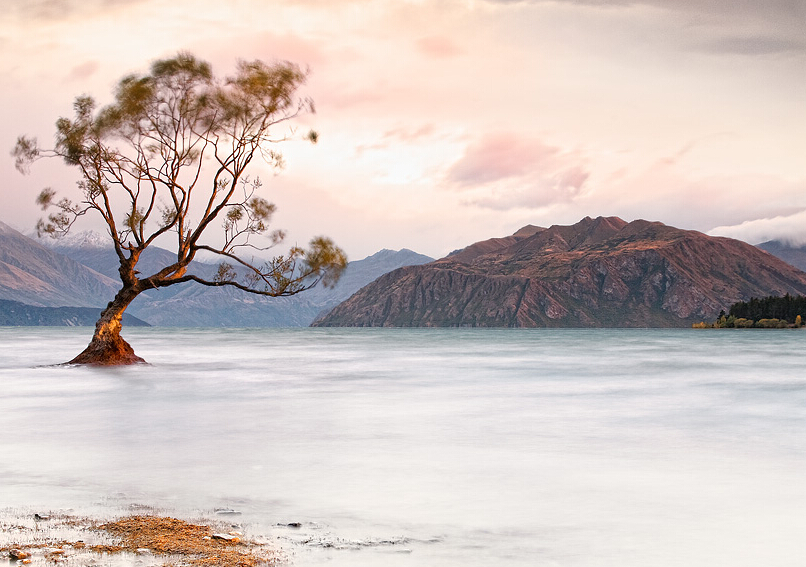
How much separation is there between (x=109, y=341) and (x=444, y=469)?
95.4ft

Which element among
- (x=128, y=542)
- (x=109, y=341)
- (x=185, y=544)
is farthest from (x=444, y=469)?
(x=109, y=341)

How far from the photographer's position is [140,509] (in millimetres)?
8633

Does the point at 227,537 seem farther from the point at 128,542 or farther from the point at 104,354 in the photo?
the point at 104,354

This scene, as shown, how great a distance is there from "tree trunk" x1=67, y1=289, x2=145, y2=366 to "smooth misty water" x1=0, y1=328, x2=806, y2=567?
36.9ft

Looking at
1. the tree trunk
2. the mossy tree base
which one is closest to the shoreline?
the tree trunk

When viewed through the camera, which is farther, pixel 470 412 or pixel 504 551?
pixel 470 412

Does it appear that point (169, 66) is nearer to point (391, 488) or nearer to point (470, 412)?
point (470, 412)

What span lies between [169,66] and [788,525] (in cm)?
3399

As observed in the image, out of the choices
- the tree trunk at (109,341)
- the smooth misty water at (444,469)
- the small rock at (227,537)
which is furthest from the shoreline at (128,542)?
the tree trunk at (109,341)

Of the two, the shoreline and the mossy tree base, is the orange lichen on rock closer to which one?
the shoreline

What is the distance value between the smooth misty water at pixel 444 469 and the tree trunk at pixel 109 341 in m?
11.3

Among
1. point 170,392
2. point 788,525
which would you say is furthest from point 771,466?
point 170,392

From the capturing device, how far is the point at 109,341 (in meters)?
36.4

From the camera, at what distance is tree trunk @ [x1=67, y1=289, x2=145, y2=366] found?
36031 millimetres
